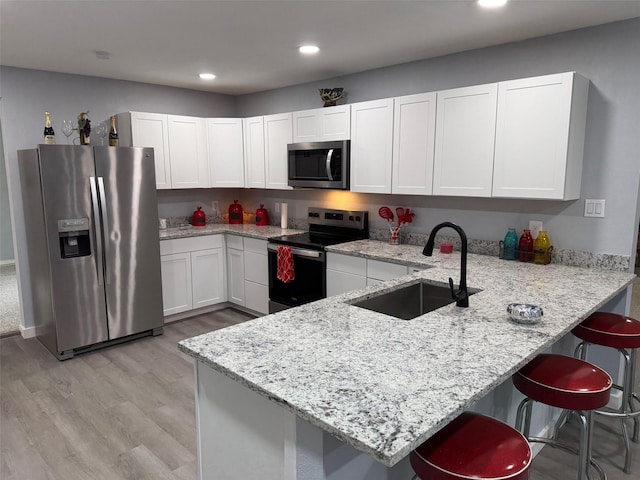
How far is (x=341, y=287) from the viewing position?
3.62m

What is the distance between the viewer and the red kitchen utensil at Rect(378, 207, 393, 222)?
12.4 ft

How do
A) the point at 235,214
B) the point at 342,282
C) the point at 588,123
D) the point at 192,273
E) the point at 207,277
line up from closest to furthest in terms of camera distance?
1. the point at 588,123
2. the point at 342,282
3. the point at 192,273
4. the point at 207,277
5. the point at 235,214

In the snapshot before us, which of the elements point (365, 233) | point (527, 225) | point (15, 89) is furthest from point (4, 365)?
point (527, 225)

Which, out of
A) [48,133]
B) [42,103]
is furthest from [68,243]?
[42,103]

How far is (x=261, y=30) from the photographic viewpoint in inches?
109

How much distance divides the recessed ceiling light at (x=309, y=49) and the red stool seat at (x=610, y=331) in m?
2.50

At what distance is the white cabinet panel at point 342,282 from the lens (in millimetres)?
3463

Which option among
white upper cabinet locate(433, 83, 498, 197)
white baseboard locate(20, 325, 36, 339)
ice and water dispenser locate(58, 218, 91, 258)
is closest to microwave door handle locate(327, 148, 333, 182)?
white upper cabinet locate(433, 83, 498, 197)

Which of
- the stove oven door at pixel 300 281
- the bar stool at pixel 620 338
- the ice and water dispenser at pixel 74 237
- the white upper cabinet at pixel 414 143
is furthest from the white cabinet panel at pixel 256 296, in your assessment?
the bar stool at pixel 620 338

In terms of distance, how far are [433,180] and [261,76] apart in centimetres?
204

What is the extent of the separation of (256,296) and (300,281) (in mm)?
737

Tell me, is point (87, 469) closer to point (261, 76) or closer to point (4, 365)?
point (4, 365)

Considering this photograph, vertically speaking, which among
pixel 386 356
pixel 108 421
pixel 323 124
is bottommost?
pixel 108 421

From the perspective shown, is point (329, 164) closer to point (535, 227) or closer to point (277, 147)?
point (277, 147)
